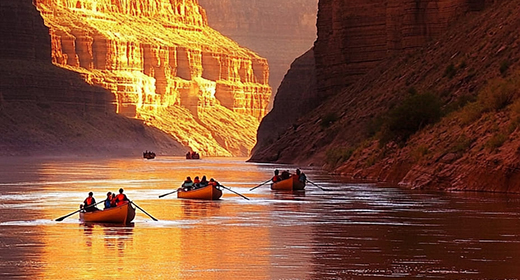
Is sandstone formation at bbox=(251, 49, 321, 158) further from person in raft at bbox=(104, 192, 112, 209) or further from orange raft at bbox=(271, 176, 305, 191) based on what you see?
person in raft at bbox=(104, 192, 112, 209)

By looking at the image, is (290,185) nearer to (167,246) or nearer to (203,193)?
(203,193)

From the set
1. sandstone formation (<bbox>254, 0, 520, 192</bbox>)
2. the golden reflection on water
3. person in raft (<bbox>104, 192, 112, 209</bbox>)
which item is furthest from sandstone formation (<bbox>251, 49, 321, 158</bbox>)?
person in raft (<bbox>104, 192, 112, 209</bbox>)

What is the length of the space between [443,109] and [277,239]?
131 feet

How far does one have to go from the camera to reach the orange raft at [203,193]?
5462cm

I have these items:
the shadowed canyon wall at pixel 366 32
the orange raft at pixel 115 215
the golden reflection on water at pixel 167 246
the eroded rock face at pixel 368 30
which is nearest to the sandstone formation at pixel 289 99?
the shadowed canyon wall at pixel 366 32

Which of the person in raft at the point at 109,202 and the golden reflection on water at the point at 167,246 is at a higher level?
the person in raft at the point at 109,202

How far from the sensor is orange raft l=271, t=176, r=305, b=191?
62.3 meters

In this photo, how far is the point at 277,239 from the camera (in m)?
35.8

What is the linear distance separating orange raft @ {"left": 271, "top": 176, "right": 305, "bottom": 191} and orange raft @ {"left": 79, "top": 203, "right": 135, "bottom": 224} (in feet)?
72.3

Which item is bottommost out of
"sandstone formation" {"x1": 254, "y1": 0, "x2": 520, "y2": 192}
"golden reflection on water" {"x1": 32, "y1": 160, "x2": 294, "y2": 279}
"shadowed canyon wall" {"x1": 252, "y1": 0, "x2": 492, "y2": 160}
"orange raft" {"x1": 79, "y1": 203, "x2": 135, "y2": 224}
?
"golden reflection on water" {"x1": 32, "y1": 160, "x2": 294, "y2": 279}

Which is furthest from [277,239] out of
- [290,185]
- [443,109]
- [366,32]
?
[366,32]

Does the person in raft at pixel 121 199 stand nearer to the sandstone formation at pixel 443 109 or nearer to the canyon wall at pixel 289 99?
the sandstone formation at pixel 443 109

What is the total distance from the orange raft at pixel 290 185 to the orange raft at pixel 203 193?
7.72 m

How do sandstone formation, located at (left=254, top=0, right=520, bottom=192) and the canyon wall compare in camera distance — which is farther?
the canyon wall
